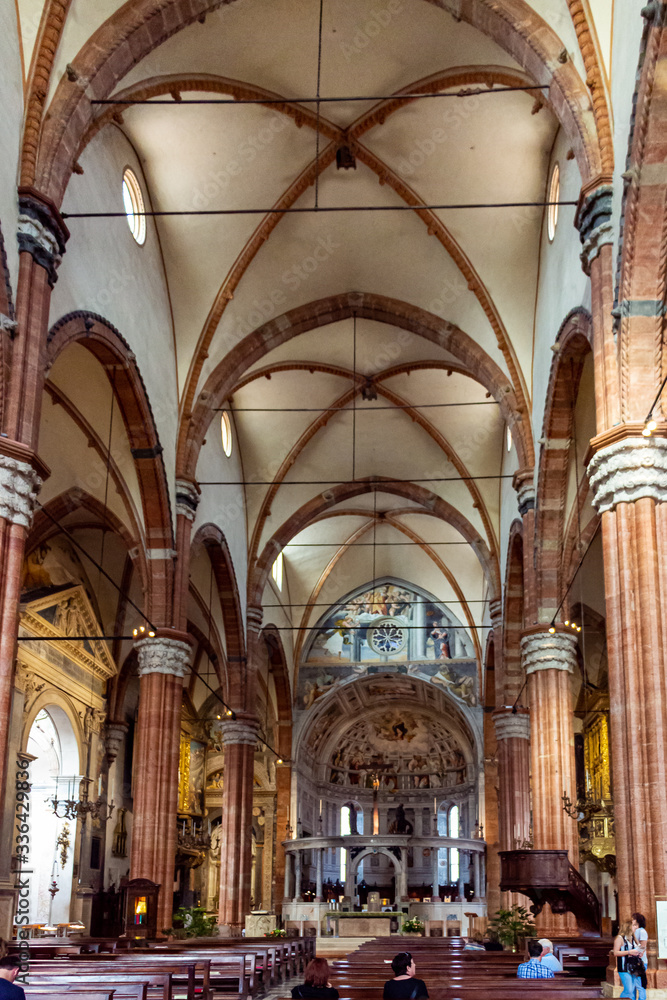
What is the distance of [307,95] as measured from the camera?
59.9ft

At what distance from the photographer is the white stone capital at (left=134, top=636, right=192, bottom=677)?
20328 mm

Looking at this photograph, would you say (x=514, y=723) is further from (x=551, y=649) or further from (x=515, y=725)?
(x=551, y=649)

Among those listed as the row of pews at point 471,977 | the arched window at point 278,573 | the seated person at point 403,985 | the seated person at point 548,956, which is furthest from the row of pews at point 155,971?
the arched window at point 278,573

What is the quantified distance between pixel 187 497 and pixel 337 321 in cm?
582

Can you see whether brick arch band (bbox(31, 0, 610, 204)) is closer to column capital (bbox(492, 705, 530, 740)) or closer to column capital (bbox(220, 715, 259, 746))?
column capital (bbox(492, 705, 530, 740))

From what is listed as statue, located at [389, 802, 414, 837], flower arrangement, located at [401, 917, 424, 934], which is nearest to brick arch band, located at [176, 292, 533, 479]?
flower arrangement, located at [401, 917, 424, 934]

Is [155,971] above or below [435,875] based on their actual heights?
above

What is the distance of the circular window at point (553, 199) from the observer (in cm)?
1828

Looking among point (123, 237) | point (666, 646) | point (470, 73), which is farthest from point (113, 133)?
point (666, 646)

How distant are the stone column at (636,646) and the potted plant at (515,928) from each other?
889 cm

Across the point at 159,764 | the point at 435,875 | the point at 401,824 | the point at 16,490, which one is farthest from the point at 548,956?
the point at 401,824

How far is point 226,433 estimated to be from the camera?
27016 mm

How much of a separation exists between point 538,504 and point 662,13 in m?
10.2

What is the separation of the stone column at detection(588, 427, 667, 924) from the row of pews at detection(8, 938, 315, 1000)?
4.60 meters
